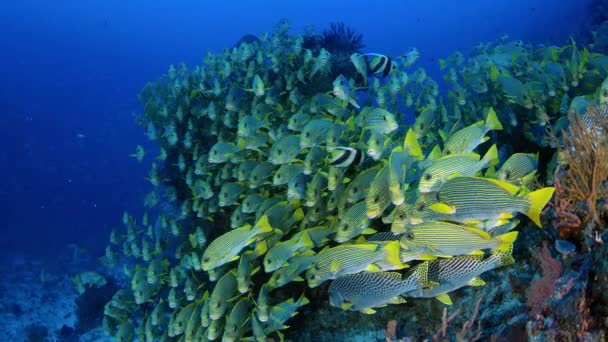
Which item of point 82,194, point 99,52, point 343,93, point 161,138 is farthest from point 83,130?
point 99,52

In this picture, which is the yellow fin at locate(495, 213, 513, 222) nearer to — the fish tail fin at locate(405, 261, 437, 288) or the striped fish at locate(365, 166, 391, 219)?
the fish tail fin at locate(405, 261, 437, 288)

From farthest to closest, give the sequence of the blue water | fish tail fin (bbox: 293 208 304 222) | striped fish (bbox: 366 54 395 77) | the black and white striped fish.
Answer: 1. the blue water
2. striped fish (bbox: 366 54 395 77)
3. fish tail fin (bbox: 293 208 304 222)
4. the black and white striped fish

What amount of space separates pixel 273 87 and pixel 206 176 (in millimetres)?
1669

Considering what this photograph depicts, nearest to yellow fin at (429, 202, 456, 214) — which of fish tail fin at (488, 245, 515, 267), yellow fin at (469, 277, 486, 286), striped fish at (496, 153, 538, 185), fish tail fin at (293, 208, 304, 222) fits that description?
fish tail fin at (488, 245, 515, 267)

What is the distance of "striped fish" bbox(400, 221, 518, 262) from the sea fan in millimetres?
6692

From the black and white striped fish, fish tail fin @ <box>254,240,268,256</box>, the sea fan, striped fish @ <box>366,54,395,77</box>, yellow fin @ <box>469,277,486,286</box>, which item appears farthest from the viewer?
the sea fan

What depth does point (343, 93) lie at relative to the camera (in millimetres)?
4906

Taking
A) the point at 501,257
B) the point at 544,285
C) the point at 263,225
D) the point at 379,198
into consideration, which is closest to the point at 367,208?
the point at 379,198

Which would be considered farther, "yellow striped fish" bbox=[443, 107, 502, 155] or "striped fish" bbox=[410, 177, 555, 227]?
"yellow striped fish" bbox=[443, 107, 502, 155]

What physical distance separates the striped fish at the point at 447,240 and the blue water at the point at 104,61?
24.3 feet

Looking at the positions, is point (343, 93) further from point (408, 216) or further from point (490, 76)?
point (490, 76)

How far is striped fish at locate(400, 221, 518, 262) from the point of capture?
273 centimetres

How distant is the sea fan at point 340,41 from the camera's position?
29.6 feet

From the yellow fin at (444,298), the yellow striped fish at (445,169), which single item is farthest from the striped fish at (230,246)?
the yellow fin at (444,298)
